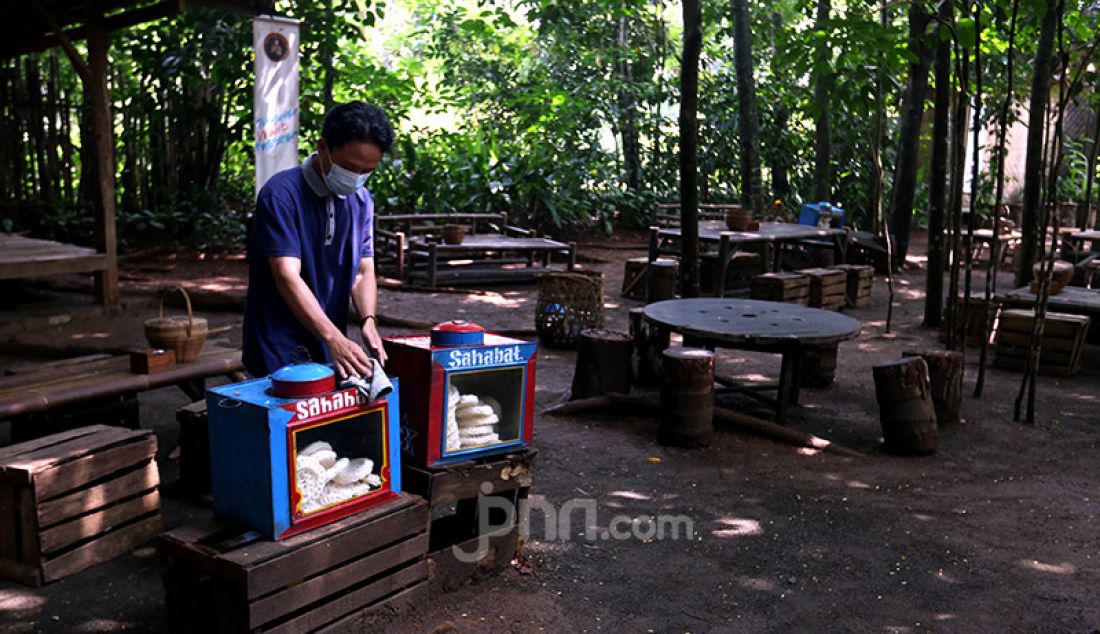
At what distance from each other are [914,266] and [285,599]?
12832mm

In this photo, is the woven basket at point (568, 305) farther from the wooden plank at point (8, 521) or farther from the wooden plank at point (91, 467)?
the wooden plank at point (8, 521)

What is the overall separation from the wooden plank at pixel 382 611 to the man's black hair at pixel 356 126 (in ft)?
4.90

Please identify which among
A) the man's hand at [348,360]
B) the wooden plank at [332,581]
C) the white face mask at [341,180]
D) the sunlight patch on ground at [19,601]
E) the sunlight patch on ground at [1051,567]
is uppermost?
the white face mask at [341,180]

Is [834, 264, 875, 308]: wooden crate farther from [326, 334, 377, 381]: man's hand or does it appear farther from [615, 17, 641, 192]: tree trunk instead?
[326, 334, 377, 381]: man's hand

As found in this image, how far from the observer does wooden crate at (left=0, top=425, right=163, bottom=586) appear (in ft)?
11.8

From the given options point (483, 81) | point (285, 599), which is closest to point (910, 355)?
point (285, 599)

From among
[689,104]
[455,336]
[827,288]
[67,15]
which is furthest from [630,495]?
[67,15]

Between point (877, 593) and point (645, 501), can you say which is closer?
point (877, 593)

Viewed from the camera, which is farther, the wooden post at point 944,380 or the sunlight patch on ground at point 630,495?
the wooden post at point 944,380

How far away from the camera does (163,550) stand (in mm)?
2986

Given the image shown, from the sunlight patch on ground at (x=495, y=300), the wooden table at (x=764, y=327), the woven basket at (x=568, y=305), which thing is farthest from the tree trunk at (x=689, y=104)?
the sunlight patch on ground at (x=495, y=300)

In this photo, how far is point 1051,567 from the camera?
409 cm

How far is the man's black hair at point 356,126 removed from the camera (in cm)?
312

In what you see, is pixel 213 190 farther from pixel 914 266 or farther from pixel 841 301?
pixel 914 266
